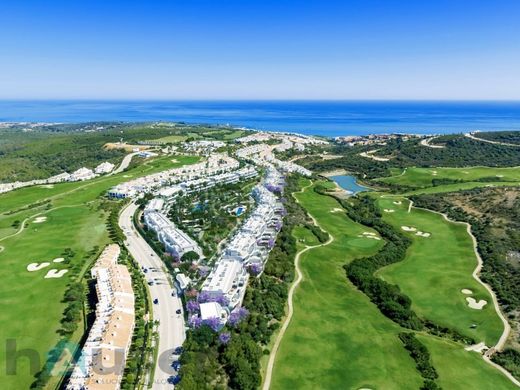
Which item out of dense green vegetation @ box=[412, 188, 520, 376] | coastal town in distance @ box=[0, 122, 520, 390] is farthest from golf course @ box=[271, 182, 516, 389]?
dense green vegetation @ box=[412, 188, 520, 376]

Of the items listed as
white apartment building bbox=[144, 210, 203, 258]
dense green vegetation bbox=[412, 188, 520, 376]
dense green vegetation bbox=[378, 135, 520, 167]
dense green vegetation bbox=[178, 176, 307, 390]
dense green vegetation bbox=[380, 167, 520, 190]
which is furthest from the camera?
dense green vegetation bbox=[378, 135, 520, 167]

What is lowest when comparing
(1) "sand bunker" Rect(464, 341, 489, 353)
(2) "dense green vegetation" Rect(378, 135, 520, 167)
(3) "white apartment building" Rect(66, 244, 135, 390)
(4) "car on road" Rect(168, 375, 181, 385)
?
(1) "sand bunker" Rect(464, 341, 489, 353)

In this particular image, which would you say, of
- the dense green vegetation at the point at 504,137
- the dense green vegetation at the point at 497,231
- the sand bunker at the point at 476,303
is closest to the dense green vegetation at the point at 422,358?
the dense green vegetation at the point at 497,231

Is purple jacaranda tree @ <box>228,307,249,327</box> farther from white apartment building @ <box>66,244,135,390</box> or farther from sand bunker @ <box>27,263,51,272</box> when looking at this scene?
sand bunker @ <box>27,263,51,272</box>

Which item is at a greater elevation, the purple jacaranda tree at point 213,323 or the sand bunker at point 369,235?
the purple jacaranda tree at point 213,323

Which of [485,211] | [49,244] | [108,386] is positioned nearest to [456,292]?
[485,211]

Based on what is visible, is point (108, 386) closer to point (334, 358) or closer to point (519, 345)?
point (334, 358)

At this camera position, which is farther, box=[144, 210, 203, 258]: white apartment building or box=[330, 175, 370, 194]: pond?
box=[330, 175, 370, 194]: pond

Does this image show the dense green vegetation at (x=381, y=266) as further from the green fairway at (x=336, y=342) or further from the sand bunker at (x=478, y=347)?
the sand bunker at (x=478, y=347)
